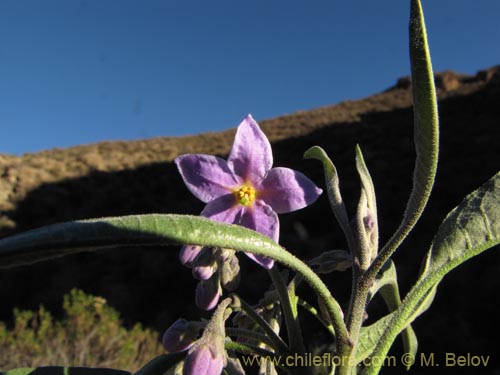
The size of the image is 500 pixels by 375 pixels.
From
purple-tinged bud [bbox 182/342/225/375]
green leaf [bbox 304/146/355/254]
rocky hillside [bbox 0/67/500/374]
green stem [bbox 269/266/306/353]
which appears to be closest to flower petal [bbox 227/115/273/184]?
green leaf [bbox 304/146/355/254]

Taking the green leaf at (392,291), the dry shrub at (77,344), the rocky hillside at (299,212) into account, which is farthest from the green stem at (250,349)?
the rocky hillside at (299,212)

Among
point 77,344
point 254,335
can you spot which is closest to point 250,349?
point 254,335

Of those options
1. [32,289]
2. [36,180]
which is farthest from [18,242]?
[36,180]

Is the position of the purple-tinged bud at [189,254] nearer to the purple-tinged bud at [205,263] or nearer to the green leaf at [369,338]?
the purple-tinged bud at [205,263]

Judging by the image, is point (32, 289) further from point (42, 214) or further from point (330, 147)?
point (330, 147)

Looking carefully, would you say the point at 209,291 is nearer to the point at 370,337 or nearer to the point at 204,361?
the point at 204,361

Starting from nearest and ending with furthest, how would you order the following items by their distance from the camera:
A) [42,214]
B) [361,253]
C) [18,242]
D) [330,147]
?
[18,242] < [361,253] < [42,214] < [330,147]
